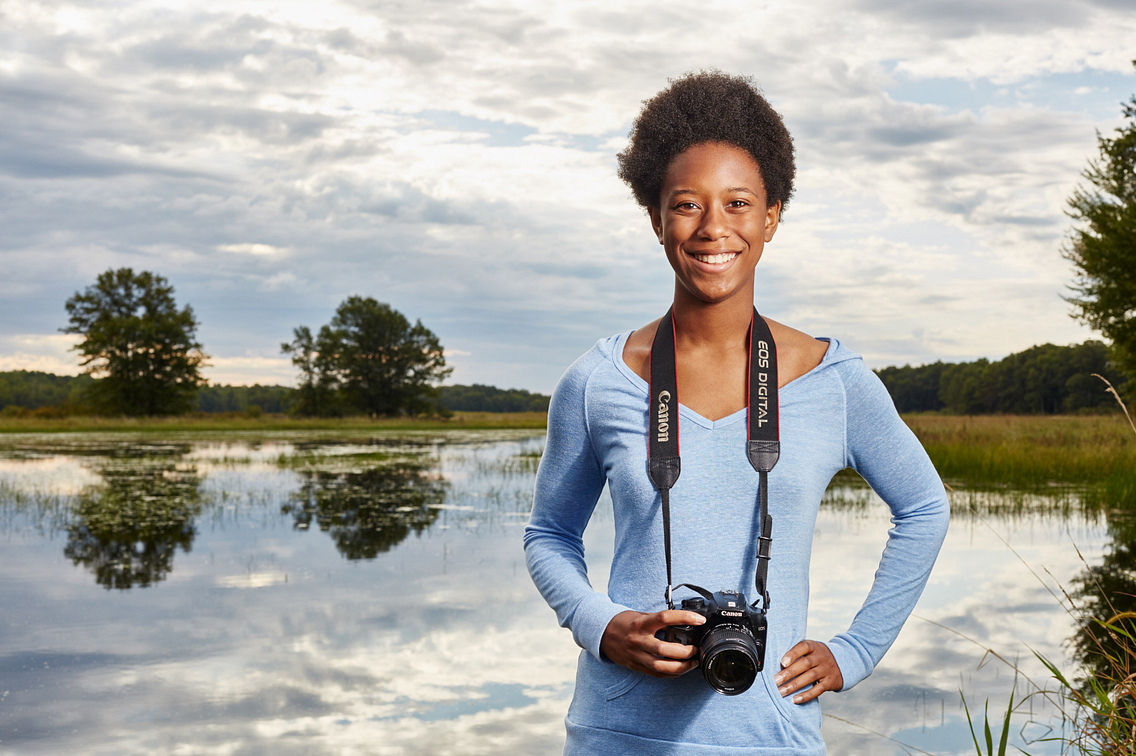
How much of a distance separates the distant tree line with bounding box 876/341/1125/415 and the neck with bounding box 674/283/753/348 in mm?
51703

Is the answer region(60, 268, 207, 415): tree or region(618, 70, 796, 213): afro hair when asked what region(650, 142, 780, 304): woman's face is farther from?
region(60, 268, 207, 415): tree

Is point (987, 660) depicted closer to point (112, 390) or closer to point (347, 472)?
point (347, 472)

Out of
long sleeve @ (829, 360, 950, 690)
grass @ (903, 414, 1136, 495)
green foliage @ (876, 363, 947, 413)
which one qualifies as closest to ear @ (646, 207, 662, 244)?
long sleeve @ (829, 360, 950, 690)

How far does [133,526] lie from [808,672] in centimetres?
1252

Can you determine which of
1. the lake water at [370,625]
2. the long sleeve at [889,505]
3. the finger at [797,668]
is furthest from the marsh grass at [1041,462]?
the finger at [797,668]

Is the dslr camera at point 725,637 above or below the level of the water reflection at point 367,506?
above

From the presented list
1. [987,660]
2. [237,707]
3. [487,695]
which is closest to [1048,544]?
[987,660]

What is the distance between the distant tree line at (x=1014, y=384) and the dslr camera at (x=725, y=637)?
51.9 meters

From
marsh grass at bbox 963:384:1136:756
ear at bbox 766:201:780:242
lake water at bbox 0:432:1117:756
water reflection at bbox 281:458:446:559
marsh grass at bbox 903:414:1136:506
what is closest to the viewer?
ear at bbox 766:201:780:242

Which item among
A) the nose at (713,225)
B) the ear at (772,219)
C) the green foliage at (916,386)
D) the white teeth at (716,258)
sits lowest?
the white teeth at (716,258)

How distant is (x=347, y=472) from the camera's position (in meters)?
19.8

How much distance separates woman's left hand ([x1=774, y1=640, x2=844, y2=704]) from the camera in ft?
4.77

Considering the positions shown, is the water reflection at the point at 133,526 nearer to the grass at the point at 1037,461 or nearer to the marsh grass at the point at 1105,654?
the marsh grass at the point at 1105,654

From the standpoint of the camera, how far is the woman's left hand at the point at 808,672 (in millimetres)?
1453
